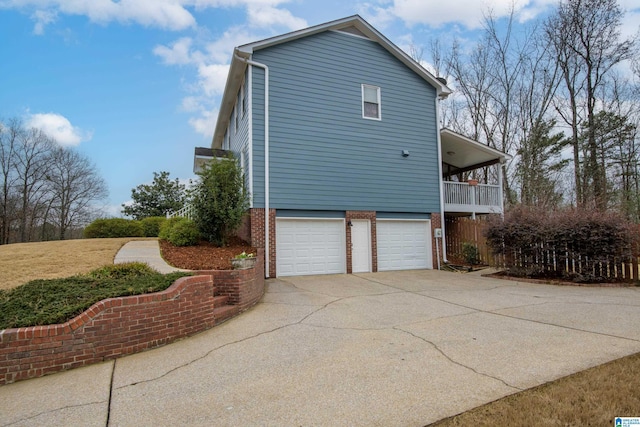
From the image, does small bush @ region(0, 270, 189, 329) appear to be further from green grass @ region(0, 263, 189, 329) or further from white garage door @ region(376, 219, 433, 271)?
white garage door @ region(376, 219, 433, 271)

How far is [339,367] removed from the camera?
149 inches

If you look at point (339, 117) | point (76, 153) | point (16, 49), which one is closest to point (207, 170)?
point (339, 117)

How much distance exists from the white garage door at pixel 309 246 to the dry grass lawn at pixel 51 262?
15.3 feet

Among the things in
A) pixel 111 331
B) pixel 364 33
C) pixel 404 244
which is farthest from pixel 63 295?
pixel 364 33

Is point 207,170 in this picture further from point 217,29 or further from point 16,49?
point 16,49

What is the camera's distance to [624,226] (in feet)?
29.8

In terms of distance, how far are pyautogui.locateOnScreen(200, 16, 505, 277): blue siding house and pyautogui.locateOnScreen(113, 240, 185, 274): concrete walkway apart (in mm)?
2930

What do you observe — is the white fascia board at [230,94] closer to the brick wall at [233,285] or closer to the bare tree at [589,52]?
the brick wall at [233,285]

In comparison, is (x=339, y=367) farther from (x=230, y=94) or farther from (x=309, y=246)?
(x=230, y=94)


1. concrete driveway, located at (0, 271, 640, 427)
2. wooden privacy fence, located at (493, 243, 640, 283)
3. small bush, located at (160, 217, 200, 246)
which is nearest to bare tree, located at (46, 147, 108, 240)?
small bush, located at (160, 217, 200, 246)

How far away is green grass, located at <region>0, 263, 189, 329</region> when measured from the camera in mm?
4075

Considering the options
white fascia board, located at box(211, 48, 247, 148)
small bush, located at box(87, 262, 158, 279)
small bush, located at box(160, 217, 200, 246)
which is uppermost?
white fascia board, located at box(211, 48, 247, 148)

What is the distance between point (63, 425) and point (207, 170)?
25.5 feet

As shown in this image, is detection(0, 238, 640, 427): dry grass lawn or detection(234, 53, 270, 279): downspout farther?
detection(234, 53, 270, 279): downspout
